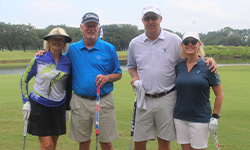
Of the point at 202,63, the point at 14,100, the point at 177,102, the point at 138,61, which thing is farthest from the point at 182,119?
the point at 14,100

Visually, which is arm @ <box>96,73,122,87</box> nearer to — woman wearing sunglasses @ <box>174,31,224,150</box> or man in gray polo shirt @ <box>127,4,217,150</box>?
man in gray polo shirt @ <box>127,4,217,150</box>

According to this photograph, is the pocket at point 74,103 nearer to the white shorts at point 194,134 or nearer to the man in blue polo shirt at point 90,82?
the man in blue polo shirt at point 90,82

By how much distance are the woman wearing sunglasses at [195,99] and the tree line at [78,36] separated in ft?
235

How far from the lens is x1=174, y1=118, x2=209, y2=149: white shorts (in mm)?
2852

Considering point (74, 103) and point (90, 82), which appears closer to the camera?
point (90, 82)

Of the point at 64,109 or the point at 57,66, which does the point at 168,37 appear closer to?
the point at 57,66

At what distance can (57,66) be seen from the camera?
3336 mm

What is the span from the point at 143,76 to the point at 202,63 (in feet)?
2.63

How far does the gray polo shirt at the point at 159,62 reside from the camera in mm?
3180

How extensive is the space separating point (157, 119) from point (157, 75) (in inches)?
24.9

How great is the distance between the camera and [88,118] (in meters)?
3.47

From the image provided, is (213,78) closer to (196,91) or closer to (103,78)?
(196,91)

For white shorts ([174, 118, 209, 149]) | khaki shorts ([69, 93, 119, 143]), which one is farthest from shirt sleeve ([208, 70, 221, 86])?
khaki shorts ([69, 93, 119, 143])

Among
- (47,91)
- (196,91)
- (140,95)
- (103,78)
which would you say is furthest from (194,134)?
(47,91)
